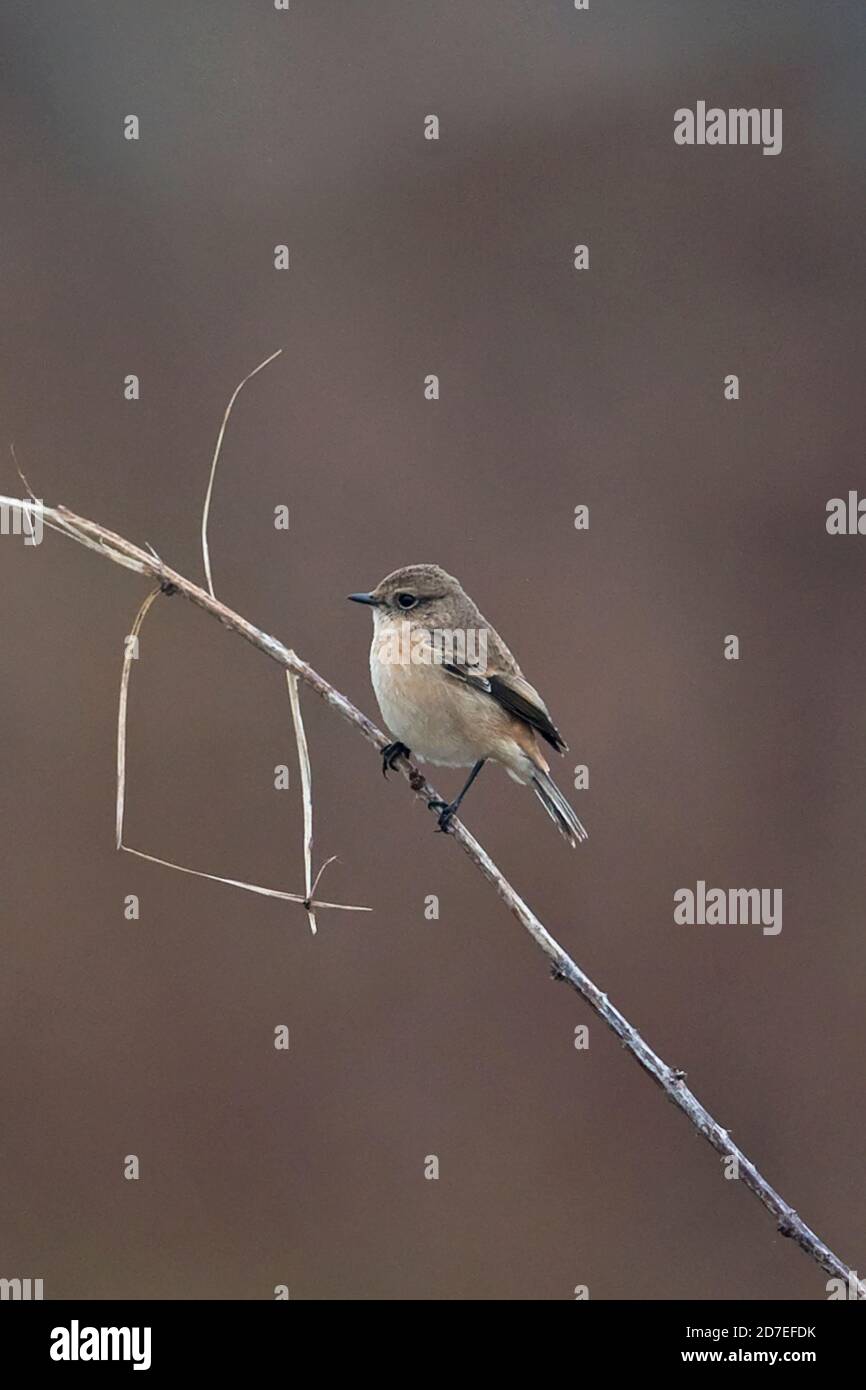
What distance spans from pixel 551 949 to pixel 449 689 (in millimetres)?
2133

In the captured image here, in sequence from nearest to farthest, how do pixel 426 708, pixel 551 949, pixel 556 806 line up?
pixel 551 949 < pixel 426 708 < pixel 556 806

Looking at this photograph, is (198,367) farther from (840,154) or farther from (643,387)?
(840,154)

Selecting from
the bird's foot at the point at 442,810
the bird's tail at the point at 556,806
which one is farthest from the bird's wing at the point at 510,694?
the bird's foot at the point at 442,810

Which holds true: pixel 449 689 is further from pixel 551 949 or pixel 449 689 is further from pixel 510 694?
pixel 551 949

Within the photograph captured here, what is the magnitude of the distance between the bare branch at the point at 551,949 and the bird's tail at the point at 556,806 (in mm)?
1502

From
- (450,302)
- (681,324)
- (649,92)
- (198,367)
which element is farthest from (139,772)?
(649,92)

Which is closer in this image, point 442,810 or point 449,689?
point 442,810

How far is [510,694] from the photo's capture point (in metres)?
5.62

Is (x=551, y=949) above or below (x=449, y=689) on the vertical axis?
below

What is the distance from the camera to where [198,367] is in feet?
36.0

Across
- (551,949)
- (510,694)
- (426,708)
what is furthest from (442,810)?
(551,949)

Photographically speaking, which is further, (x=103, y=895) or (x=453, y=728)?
(x=103, y=895)

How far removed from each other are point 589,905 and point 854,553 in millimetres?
3441

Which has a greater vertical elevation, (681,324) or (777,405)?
(681,324)
